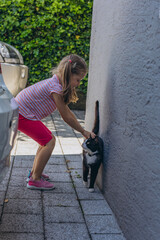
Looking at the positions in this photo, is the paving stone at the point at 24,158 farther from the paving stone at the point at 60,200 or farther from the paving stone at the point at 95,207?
the paving stone at the point at 95,207

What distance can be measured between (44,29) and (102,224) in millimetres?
6398

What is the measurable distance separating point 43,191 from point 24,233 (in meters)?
0.85

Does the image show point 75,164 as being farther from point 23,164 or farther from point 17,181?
point 17,181

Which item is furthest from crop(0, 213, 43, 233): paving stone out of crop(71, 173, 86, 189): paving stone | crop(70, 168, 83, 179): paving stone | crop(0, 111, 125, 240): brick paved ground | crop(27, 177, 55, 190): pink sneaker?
crop(70, 168, 83, 179): paving stone

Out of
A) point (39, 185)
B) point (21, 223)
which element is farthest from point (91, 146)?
point (21, 223)

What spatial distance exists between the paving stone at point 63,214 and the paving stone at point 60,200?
0.09 meters

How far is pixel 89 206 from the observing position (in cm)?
301

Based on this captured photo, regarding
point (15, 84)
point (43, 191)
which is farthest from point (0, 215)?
point (15, 84)

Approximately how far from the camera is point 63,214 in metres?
2.82

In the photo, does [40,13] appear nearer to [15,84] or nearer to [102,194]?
[15,84]

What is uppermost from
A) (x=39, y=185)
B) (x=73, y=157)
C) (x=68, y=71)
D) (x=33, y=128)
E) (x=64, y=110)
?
(x=68, y=71)

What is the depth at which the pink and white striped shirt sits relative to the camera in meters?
3.22

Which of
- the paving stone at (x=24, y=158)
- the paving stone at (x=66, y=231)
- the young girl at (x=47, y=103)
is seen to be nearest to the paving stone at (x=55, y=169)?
the paving stone at (x=24, y=158)

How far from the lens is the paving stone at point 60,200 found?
3.02 meters
